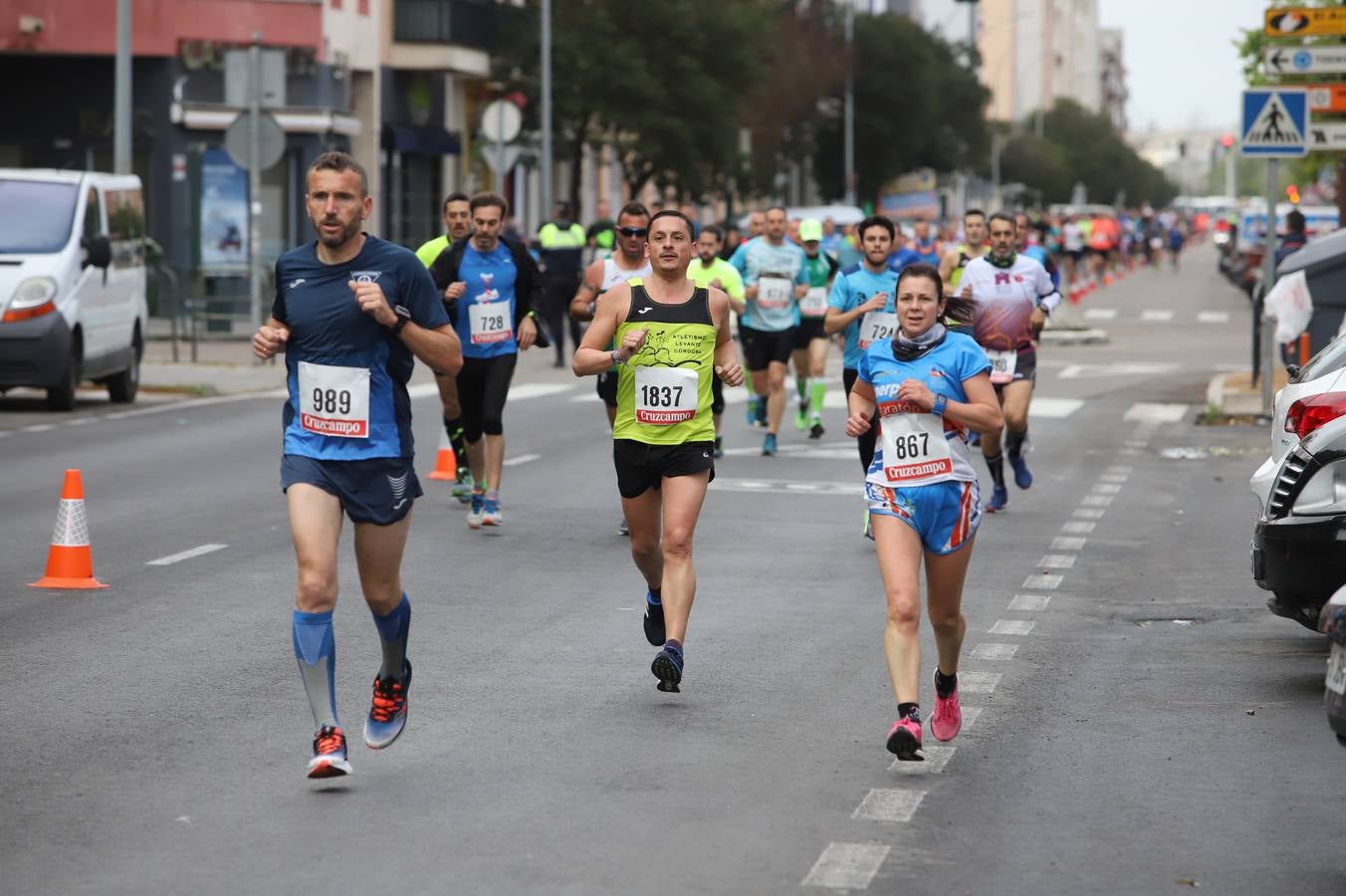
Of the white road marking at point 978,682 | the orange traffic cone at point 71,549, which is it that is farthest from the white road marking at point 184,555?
the white road marking at point 978,682

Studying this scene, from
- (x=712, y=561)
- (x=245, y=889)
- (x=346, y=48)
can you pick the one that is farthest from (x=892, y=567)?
(x=346, y=48)

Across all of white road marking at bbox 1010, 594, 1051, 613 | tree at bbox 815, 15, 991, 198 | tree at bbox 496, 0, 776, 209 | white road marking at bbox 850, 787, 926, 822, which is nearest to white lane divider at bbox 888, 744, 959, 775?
white road marking at bbox 850, 787, 926, 822

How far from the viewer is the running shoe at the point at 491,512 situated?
45.9ft

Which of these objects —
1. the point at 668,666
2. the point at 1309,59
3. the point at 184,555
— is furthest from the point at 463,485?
the point at 1309,59

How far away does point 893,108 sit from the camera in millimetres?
90750

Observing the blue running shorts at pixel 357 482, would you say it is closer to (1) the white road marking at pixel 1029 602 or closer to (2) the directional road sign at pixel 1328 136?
(1) the white road marking at pixel 1029 602

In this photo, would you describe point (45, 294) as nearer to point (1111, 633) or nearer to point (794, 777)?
point (1111, 633)

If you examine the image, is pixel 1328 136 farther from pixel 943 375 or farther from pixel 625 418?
pixel 943 375

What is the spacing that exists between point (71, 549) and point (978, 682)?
178 inches

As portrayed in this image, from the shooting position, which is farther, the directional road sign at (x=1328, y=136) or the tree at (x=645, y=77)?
the tree at (x=645, y=77)

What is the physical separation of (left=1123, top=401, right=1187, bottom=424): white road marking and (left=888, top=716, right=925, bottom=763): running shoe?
1594cm

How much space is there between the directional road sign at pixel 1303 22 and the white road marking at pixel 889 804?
58.5ft

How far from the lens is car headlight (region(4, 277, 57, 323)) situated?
66.6ft

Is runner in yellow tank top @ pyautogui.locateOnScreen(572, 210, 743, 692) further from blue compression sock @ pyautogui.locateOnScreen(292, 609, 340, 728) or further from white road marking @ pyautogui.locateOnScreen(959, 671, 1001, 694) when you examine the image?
blue compression sock @ pyautogui.locateOnScreen(292, 609, 340, 728)
